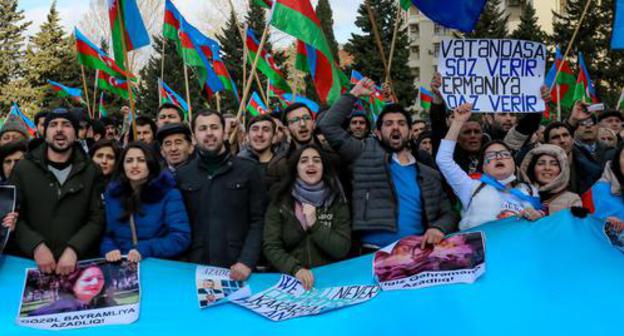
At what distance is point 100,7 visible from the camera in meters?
39.6

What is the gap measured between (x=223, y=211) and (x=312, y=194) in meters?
0.59

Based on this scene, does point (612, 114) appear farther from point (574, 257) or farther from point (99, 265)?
point (99, 265)

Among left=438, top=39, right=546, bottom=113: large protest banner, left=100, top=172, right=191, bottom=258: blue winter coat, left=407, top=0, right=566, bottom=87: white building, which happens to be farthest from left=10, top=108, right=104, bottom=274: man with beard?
left=407, top=0, right=566, bottom=87: white building

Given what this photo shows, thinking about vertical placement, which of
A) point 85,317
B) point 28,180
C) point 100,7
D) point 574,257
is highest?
point 100,7

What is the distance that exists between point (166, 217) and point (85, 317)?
0.79 m

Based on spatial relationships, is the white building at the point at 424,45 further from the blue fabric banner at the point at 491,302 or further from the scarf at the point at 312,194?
the blue fabric banner at the point at 491,302

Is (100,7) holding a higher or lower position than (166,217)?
higher

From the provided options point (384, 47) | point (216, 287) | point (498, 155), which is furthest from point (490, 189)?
point (384, 47)

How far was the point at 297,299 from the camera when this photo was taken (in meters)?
3.89

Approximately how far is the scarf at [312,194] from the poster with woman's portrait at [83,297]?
1095mm

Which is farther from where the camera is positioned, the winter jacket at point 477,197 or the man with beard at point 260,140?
the man with beard at point 260,140

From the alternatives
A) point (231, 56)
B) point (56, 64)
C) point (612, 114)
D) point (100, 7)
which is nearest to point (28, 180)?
point (612, 114)

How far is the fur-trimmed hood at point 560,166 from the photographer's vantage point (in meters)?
4.36

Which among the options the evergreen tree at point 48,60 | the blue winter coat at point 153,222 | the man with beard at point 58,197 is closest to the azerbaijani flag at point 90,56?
the man with beard at point 58,197
